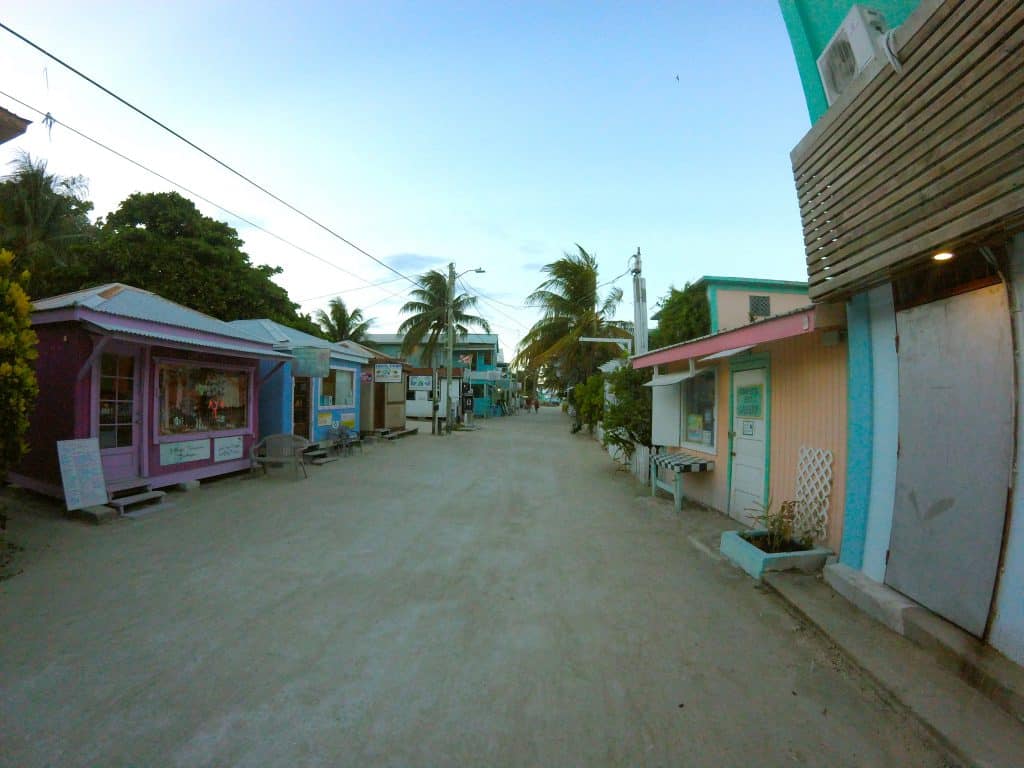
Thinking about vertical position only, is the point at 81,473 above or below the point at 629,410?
below

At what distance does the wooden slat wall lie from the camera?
8.98ft

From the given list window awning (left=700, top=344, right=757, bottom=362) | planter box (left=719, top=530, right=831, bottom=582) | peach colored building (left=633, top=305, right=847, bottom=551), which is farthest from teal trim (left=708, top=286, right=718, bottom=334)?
planter box (left=719, top=530, right=831, bottom=582)

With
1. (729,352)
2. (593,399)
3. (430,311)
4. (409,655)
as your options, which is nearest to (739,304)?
(729,352)

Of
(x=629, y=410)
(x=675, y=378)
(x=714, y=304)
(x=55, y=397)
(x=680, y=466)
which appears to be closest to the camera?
(x=55, y=397)

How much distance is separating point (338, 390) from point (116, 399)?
24.7 feet

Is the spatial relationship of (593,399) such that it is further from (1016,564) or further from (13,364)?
(13,364)

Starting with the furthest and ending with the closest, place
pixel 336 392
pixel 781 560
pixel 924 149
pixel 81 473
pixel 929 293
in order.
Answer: pixel 336 392, pixel 81 473, pixel 781 560, pixel 929 293, pixel 924 149

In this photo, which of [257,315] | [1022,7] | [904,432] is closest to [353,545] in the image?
[904,432]

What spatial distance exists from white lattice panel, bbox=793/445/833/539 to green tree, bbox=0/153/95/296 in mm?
20881

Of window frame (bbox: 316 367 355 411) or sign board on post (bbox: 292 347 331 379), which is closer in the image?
sign board on post (bbox: 292 347 331 379)

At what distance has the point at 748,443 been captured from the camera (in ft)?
22.0

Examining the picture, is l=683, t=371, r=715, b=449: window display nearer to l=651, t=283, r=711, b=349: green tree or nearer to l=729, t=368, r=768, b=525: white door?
l=729, t=368, r=768, b=525: white door

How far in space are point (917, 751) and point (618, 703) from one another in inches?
55.1

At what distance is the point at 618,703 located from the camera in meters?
2.77
